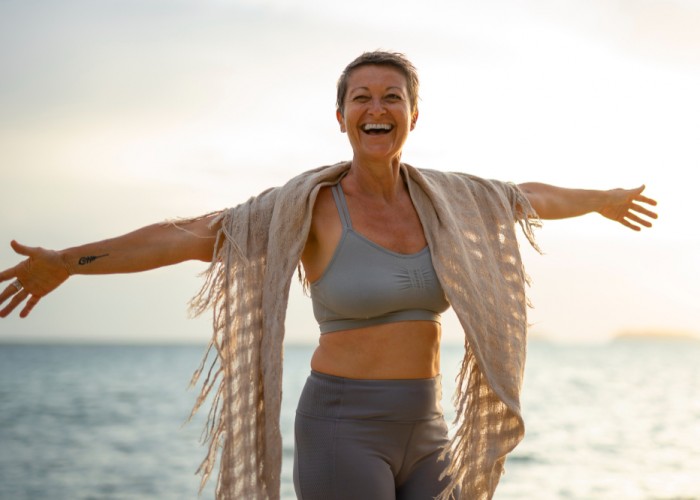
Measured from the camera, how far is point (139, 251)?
289cm

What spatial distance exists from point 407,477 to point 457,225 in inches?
34.6

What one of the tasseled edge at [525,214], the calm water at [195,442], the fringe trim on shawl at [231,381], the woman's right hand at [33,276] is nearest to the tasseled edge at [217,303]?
the fringe trim on shawl at [231,381]

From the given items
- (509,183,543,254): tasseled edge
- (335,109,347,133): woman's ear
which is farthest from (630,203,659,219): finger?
(335,109,347,133): woman's ear

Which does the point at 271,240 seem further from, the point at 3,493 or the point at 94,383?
the point at 94,383

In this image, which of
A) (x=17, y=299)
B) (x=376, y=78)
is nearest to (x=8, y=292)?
(x=17, y=299)

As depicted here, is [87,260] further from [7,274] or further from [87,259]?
[7,274]

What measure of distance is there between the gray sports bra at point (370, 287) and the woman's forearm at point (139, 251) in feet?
1.43

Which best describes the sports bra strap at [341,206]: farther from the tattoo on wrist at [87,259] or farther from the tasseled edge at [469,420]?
the tattoo on wrist at [87,259]

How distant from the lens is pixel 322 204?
3092mm

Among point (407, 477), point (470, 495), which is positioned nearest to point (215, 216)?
point (407, 477)

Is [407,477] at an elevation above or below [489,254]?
below

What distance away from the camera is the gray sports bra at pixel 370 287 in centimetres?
285

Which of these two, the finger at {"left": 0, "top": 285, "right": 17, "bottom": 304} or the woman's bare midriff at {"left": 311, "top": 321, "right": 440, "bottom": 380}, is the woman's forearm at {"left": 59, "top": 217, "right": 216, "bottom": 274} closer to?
the finger at {"left": 0, "top": 285, "right": 17, "bottom": 304}

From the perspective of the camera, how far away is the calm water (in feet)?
38.3
